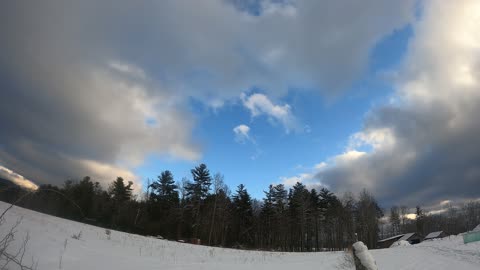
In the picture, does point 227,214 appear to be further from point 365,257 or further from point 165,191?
point 365,257

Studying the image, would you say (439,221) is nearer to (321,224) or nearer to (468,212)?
(468,212)

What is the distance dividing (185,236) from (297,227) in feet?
99.3

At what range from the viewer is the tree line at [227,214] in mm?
63094

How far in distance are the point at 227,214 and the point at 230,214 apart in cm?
398

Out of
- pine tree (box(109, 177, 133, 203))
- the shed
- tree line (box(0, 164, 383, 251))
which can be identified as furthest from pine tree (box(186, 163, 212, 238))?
the shed

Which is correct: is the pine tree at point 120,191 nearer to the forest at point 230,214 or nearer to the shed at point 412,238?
the forest at point 230,214

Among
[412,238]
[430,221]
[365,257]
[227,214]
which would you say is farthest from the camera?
[430,221]

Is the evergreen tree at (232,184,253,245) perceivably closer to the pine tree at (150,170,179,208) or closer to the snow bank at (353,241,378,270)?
the pine tree at (150,170,179,208)

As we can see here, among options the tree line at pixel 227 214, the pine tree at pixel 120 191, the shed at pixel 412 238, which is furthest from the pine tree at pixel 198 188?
the shed at pixel 412 238

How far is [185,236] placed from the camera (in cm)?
6359

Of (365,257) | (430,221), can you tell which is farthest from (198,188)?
(430,221)

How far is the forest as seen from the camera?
206ft

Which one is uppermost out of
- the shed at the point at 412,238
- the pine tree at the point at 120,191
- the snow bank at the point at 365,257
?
the pine tree at the point at 120,191

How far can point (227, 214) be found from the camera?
218 feet
